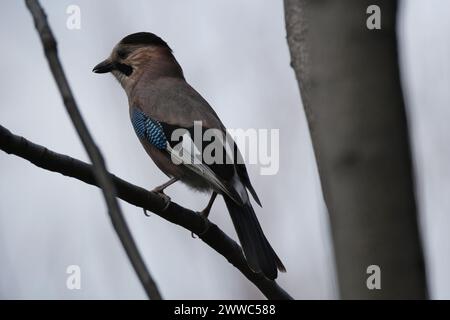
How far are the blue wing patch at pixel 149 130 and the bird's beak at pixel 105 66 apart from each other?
0.67 m

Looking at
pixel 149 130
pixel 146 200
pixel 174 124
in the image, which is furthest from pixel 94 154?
pixel 149 130

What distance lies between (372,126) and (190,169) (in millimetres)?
3129

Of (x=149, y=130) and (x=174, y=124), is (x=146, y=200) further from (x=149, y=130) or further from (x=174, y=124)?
(x=149, y=130)

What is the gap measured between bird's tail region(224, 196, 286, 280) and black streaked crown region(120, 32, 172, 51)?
2.00m

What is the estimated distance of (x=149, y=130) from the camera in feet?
16.5

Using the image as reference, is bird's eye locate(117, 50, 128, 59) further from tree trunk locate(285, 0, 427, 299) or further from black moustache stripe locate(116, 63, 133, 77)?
tree trunk locate(285, 0, 427, 299)

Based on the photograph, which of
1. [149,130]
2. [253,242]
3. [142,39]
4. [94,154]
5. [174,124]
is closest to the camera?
[94,154]

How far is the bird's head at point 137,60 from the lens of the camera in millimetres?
5734

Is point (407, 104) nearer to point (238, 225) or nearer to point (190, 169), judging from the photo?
point (238, 225)

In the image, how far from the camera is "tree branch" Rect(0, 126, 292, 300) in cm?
284

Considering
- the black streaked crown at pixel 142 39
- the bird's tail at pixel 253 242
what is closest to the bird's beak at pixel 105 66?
the black streaked crown at pixel 142 39

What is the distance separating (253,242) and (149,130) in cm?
143

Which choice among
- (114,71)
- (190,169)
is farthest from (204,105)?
(114,71)

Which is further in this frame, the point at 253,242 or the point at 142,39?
the point at 142,39
